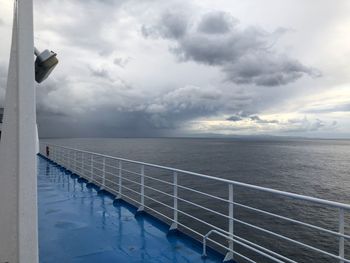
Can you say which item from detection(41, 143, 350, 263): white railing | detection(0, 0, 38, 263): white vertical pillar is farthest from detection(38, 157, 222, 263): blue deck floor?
detection(0, 0, 38, 263): white vertical pillar

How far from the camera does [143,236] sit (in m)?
4.59

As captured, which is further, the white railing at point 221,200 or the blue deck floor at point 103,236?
the blue deck floor at point 103,236

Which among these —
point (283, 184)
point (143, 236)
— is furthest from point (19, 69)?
point (283, 184)

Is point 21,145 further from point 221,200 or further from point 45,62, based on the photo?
point 221,200

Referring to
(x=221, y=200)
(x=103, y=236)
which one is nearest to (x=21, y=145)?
(x=103, y=236)

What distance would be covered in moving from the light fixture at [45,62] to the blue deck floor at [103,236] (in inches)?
94.6

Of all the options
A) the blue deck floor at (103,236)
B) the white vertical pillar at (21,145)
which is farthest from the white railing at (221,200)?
the white vertical pillar at (21,145)

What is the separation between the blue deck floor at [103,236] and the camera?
3.84 meters

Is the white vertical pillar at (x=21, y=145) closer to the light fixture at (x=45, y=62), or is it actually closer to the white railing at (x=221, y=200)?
the light fixture at (x=45, y=62)

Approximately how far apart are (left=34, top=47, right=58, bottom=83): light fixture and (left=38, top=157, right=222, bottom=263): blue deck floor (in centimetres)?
240

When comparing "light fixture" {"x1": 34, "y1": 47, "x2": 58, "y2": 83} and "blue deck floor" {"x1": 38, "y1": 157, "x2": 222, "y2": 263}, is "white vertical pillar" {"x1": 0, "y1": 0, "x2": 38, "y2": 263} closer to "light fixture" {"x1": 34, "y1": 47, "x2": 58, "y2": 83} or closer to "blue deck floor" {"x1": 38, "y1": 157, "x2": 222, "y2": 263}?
"light fixture" {"x1": 34, "y1": 47, "x2": 58, "y2": 83}

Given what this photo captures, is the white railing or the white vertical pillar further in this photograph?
the white railing

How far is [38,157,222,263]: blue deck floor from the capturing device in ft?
12.6

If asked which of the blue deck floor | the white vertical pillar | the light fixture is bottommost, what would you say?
the blue deck floor
